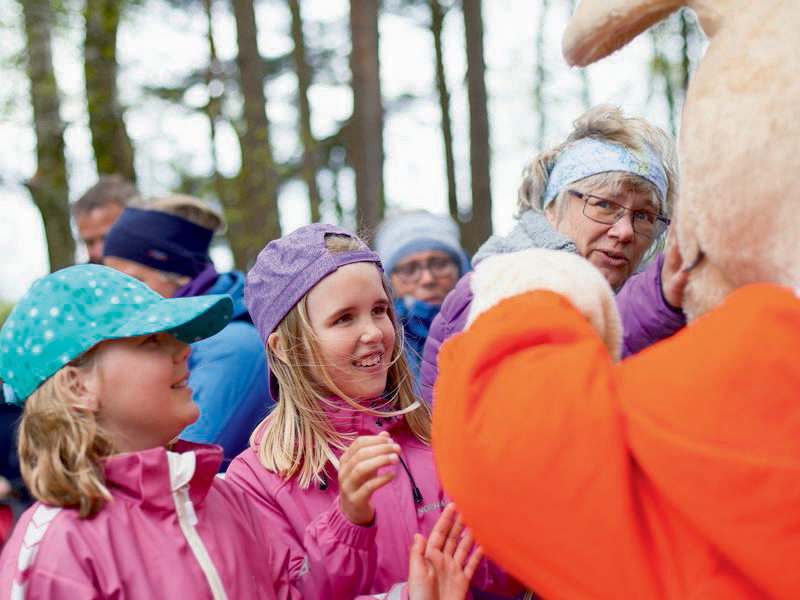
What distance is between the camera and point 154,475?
6.56 ft

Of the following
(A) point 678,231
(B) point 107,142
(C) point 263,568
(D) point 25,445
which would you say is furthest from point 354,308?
(B) point 107,142

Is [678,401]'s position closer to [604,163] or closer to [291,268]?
[604,163]

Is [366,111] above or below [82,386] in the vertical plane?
above

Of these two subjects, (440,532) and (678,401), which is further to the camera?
(440,532)

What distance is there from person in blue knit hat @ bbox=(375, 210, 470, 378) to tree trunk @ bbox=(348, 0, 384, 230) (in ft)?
16.6

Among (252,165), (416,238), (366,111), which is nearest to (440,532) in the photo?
(416,238)

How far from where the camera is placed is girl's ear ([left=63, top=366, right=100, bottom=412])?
206cm

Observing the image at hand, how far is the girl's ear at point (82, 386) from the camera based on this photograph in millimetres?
2064

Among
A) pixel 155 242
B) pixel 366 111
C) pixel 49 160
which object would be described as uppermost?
pixel 366 111

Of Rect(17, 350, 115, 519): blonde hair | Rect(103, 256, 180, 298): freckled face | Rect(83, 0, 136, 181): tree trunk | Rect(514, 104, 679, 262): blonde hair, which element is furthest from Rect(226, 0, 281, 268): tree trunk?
Rect(17, 350, 115, 519): blonde hair

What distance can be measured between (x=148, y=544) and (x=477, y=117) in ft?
36.3

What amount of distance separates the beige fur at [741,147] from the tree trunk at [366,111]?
9311 mm

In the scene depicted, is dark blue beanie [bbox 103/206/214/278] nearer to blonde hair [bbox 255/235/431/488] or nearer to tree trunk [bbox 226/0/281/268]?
blonde hair [bbox 255/235/431/488]

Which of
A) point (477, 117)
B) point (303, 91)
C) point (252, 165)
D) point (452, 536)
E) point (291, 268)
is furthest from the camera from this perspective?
point (303, 91)
